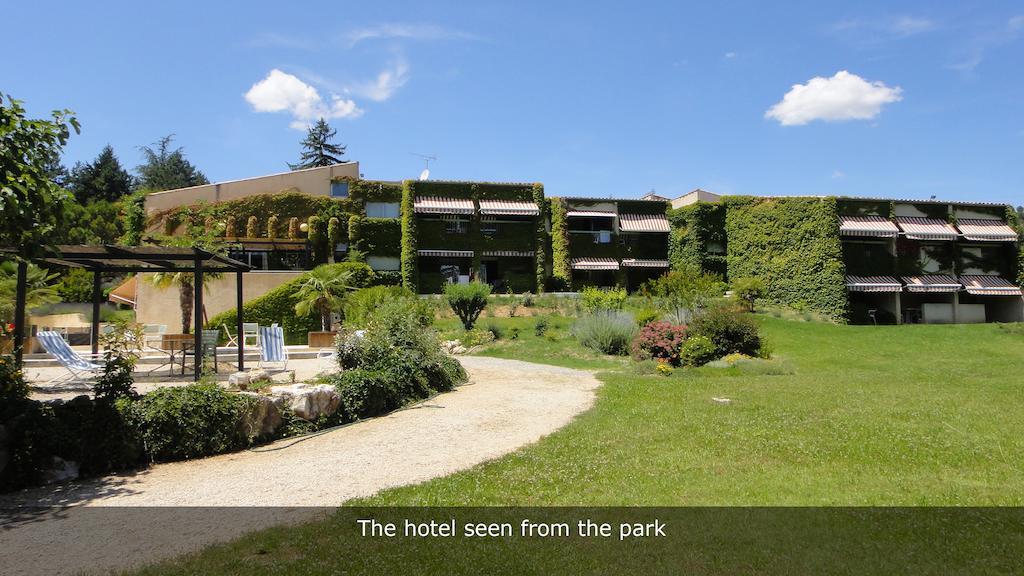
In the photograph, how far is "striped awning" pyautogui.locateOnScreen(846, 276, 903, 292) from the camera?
31.0 metres

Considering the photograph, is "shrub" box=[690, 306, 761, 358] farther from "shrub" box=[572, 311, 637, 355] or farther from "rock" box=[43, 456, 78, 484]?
"rock" box=[43, 456, 78, 484]

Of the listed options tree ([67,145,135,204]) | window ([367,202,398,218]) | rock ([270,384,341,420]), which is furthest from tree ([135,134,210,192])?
rock ([270,384,341,420])

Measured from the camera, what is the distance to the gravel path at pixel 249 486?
423cm

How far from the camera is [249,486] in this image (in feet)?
18.3

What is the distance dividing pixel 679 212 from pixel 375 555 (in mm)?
35517

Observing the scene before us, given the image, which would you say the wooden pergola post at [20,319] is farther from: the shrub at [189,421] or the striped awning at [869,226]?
the striped awning at [869,226]

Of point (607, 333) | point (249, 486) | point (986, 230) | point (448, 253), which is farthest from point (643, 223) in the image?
point (249, 486)

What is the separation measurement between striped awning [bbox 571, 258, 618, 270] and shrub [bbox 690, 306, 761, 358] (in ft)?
66.3

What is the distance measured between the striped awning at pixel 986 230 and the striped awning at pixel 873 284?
6.19 meters

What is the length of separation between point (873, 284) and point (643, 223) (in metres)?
13.3

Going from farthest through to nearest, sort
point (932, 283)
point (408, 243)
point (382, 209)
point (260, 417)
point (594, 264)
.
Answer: point (594, 264), point (382, 209), point (408, 243), point (932, 283), point (260, 417)

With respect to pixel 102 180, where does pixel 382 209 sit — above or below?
below

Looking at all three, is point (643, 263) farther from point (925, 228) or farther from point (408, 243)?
point (925, 228)

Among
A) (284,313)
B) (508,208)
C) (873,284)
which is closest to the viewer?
(284,313)
